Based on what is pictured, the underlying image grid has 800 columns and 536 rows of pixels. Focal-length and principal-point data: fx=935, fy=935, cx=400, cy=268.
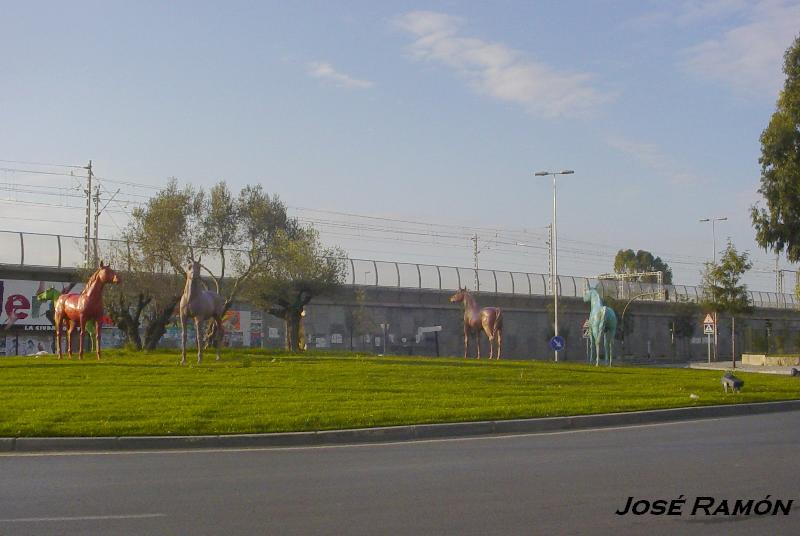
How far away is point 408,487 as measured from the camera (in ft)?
34.0

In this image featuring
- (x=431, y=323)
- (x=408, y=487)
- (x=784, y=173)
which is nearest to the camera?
(x=408, y=487)

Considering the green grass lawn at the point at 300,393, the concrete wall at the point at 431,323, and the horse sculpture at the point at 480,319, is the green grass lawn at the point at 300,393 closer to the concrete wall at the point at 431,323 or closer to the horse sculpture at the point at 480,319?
the horse sculpture at the point at 480,319

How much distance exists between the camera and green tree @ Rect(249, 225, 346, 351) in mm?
39312

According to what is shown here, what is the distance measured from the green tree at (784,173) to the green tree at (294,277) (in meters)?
20.7

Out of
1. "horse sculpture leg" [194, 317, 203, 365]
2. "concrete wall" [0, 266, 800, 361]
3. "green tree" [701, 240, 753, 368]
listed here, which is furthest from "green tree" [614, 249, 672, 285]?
"horse sculpture leg" [194, 317, 203, 365]

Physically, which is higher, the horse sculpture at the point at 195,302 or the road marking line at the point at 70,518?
the horse sculpture at the point at 195,302

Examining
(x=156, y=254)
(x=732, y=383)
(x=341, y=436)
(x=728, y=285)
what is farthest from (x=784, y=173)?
(x=341, y=436)

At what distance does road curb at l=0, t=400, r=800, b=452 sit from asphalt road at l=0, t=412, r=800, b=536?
73cm

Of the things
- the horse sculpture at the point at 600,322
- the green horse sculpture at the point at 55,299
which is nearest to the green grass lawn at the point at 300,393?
the green horse sculpture at the point at 55,299

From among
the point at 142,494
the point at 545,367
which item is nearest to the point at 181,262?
the point at 545,367

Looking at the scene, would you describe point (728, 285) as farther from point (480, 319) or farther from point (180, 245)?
point (180, 245)

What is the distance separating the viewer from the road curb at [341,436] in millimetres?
14375

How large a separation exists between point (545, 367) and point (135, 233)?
57.1ft

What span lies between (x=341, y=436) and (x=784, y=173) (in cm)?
3467
